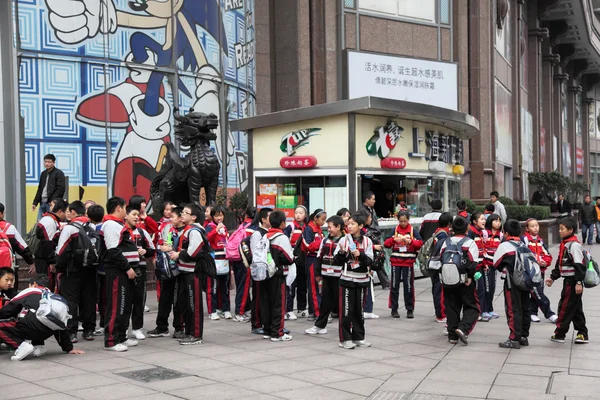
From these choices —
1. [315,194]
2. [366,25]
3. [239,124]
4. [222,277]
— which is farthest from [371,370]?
[366,25]

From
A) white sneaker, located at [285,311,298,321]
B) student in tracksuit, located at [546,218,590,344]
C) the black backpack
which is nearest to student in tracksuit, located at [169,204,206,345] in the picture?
the black backpack

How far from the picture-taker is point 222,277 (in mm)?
11398

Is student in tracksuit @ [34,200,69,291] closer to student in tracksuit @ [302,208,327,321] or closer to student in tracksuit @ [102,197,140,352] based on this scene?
student in tracksuit @ [102,197,140,352]

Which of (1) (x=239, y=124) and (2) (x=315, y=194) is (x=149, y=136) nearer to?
(1) (x=239, y=124)

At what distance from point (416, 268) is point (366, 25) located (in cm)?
1287

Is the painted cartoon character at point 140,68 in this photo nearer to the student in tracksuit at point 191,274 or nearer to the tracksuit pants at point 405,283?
the tracksuit pants at point 405,283

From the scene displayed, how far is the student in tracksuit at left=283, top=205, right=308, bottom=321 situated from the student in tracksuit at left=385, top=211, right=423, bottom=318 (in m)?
1.31

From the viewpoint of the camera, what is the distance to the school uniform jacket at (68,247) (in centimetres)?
920

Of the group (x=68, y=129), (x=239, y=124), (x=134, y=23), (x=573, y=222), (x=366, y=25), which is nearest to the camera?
(x=573, y=222)

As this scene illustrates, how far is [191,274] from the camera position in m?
9.32

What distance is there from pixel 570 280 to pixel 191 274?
184 inches

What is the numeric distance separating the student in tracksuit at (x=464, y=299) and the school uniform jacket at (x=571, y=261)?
3.34ft

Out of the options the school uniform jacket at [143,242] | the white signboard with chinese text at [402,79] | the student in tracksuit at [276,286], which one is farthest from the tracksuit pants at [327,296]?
the white signboard with chinese text at [402,79]

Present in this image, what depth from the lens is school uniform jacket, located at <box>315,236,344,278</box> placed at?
9430 mm
